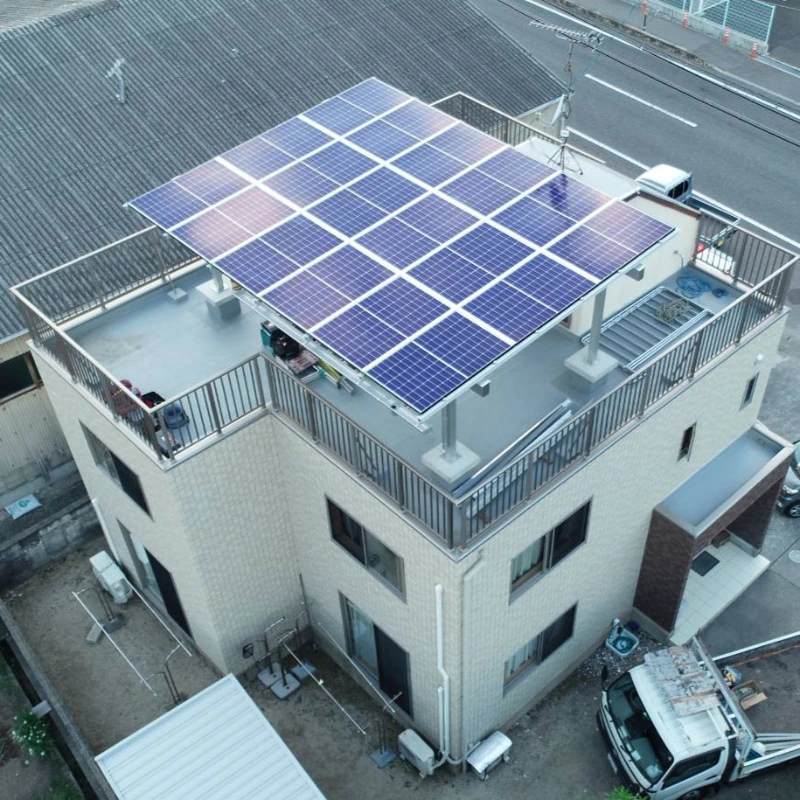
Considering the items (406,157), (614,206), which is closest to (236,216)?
(406,157)

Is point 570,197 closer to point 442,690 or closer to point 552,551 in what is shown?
point 552,551

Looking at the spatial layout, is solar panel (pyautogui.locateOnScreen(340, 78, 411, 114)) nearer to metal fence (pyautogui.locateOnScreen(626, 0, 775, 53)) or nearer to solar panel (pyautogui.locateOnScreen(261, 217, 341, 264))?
solar panel (pyautogui.locateOnScreen(261, 217, 341, 264))

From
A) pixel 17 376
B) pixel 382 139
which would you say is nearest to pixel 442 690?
pixel 382 139

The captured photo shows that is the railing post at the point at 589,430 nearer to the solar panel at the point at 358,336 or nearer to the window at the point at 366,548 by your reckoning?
the solar panel at the point at 358,336

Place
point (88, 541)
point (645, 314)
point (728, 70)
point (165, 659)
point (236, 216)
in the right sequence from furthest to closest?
1. point (728, 70)
2. point (88, 541)
3. point (165, 659)
4. point (645, 314)
5. point (236, 216)

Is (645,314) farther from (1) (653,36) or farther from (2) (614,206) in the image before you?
(1) (653,36)

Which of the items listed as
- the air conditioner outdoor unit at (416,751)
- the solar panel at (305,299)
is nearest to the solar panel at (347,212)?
the solar panel at (305,299)

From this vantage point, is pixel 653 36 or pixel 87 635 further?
pixel 653 36
